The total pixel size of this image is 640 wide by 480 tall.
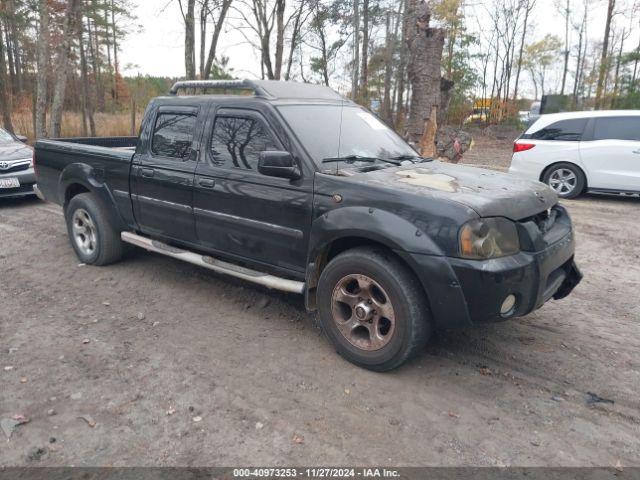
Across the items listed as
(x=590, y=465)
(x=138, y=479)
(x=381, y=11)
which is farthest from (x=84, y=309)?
(x=381, y=11)

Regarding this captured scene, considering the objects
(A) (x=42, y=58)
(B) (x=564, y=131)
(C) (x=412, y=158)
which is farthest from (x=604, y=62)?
(C) (x=412, y=158)

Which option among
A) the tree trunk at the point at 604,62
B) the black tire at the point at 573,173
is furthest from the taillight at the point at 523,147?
the tree trunk at the point at 604,62

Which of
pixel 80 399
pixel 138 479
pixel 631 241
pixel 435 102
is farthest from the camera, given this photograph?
pixel 435 102

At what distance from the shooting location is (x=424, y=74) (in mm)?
10148

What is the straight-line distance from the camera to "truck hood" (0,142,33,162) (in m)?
8.75

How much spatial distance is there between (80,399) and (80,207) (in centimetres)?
310

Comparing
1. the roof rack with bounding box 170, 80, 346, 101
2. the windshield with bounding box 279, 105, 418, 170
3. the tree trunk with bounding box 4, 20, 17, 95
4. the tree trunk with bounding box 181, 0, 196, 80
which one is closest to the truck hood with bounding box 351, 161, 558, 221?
the windshield with bounding box 279, 105, 418, 170

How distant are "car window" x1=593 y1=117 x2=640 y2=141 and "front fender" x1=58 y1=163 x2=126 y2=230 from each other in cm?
872

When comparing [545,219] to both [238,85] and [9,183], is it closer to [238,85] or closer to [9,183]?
[238,85]

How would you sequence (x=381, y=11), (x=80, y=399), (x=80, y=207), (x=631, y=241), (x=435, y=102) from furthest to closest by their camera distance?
(x=381, y=11) → (x=435, y=102) → (x=631, y=241) → (x=80, y=207) → (x=80, y=399)

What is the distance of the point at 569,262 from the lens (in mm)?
3961

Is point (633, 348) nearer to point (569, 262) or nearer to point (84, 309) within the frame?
point (569, 262)

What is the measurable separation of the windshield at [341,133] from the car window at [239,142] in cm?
26

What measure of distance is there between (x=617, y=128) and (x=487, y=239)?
808 cm
